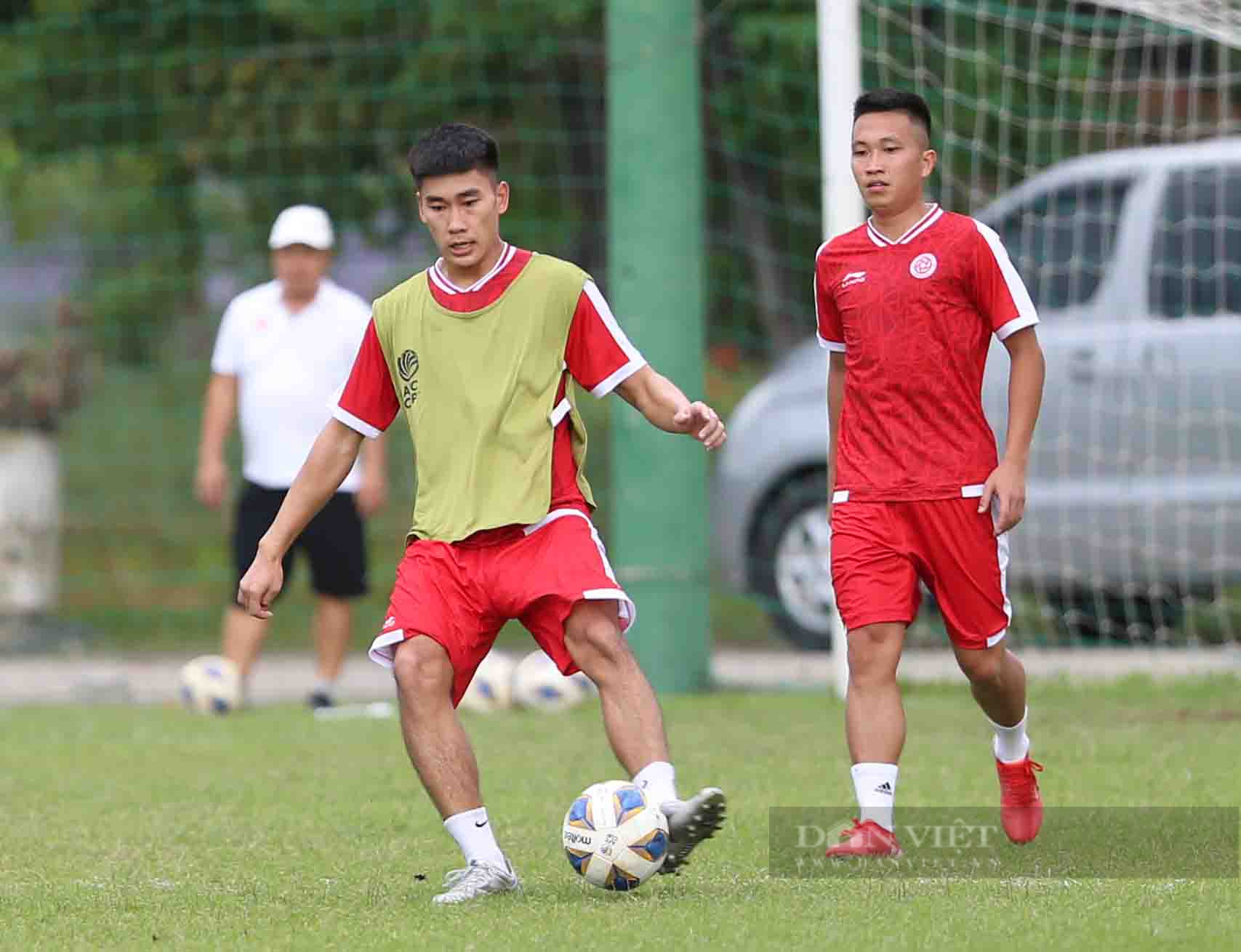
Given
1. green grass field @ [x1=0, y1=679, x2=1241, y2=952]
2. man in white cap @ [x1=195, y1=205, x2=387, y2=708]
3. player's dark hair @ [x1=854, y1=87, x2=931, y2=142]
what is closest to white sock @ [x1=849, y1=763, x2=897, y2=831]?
green grass field @ [x1=0, y1=679, x2=1241, y2=952]

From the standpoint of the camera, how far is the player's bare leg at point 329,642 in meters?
10.2

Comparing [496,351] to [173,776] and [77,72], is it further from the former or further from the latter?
[77,72]

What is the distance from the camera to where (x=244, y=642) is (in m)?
10.3

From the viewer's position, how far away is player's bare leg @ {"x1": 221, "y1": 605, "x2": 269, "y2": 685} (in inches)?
403

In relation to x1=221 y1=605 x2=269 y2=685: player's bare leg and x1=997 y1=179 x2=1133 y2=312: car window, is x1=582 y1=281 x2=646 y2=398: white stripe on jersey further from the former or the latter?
x1=997 y1=179 x2=1133 y2=312: car window

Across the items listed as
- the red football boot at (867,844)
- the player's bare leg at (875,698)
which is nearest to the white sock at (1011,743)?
the player's bare leg at (875,698)

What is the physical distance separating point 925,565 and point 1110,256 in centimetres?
520

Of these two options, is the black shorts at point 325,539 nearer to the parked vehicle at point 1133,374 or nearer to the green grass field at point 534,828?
the green grass field at point 534,828

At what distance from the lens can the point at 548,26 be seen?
13391mm

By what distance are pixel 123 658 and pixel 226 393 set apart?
384 centimetres

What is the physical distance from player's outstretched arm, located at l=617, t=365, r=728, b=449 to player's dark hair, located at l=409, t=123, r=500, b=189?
2.04ft

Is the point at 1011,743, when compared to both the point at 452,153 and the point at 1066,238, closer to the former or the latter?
the point at 452,153

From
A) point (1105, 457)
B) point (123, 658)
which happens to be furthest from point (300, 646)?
point (1105, 457)

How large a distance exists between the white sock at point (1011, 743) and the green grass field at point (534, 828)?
0.23m
